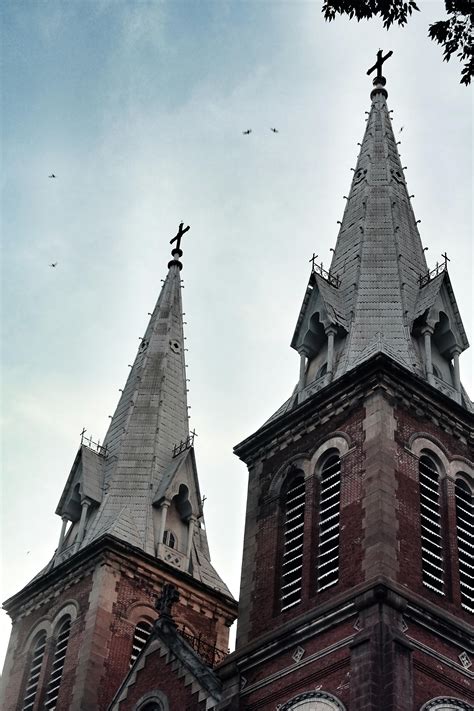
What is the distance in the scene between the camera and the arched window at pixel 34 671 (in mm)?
40906

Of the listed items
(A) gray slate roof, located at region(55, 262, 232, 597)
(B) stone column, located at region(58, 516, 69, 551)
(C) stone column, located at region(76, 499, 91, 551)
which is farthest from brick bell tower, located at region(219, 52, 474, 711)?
(B) stone column, located at region(58, 516, 69, 551)

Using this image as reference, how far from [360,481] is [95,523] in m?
13.2

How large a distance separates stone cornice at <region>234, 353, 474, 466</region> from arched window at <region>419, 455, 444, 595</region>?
4.90 feet

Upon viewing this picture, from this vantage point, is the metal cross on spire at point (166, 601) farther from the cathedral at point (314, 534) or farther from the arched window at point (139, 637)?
the arched window at point (139, 637)

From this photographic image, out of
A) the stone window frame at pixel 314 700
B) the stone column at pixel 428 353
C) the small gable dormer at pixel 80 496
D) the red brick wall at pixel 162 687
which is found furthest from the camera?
the small gable dormer at pixel 80 496

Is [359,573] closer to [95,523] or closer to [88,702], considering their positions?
[88,702]

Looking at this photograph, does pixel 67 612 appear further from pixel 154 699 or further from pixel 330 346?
pixel 330 346

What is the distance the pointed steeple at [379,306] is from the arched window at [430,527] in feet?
10.2

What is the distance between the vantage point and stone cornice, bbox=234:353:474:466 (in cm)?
3497

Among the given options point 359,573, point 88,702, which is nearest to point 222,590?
Result: point 88,702

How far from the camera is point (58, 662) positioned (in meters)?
40.6

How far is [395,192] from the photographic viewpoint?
148ft

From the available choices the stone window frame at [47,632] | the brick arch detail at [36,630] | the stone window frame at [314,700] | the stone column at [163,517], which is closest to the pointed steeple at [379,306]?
the stone column at [163,517]

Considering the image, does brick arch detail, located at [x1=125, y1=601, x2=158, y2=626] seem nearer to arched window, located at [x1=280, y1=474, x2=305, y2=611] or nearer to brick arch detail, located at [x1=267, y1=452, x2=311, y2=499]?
brick arch detail, located at [x1=267, y1=452, x2=311, y2=499]
